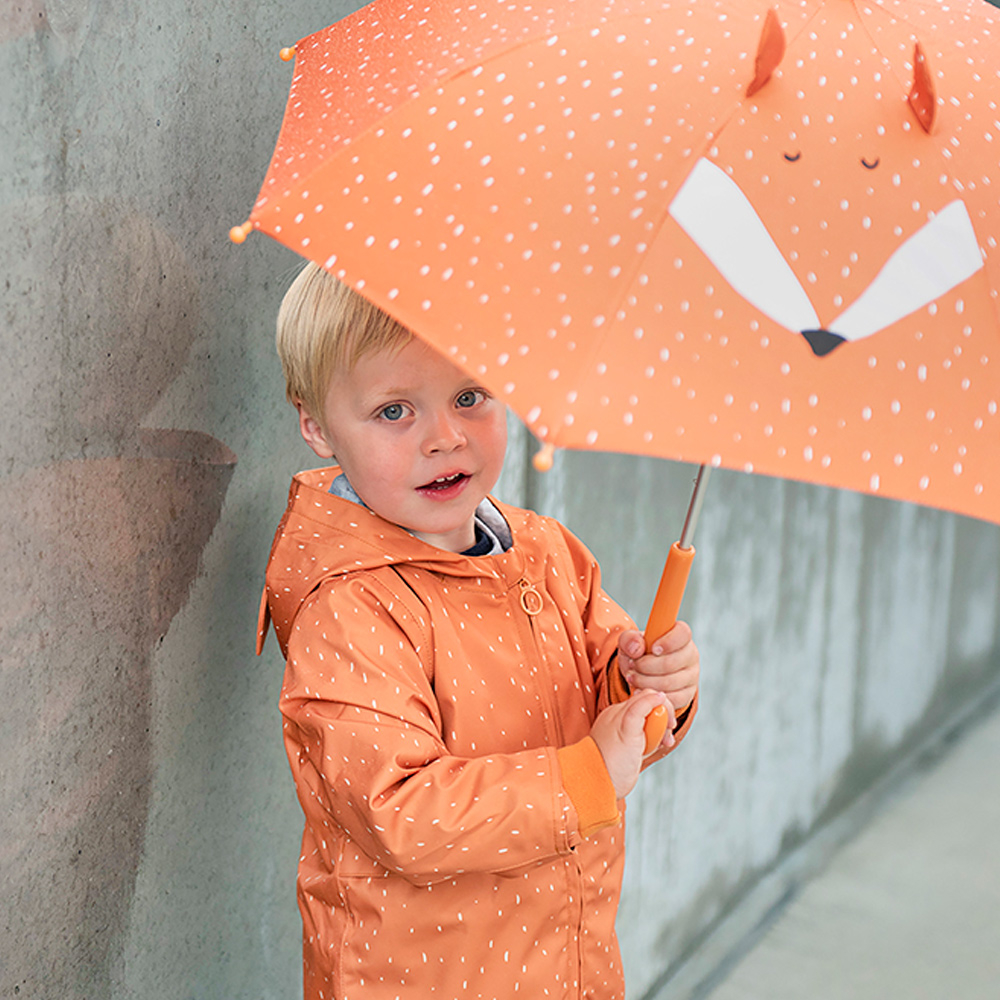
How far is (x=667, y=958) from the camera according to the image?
2.89m

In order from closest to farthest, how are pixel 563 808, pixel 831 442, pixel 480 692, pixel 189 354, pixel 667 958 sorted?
pixel 831 442
pixel 563 808
pixel 480 692
pixel 189 354
pixel 667 958

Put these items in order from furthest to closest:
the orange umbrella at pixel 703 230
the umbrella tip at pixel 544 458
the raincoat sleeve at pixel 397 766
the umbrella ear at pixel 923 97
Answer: the raincoat sleeve at pixel 397 766, the umbrella ear at pixel 923 97, the orange umbrella at pixel 703 230, the umbrella tip at pixel 544 458

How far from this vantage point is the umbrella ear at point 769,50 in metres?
0.96

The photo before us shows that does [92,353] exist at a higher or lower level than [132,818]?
higher

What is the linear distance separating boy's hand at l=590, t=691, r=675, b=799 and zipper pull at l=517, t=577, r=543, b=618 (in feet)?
0.60

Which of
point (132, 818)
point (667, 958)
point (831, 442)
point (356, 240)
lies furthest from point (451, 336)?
point (667, 958)

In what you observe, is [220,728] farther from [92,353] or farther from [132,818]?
[92,353]

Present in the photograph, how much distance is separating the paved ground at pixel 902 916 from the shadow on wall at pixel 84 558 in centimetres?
196

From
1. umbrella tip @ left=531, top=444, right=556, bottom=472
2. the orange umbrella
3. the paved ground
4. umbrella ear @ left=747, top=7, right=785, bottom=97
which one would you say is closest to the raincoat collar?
the orange umbrella

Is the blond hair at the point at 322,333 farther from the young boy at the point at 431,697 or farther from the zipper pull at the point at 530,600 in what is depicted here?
the zipper pull at the point at 530,600

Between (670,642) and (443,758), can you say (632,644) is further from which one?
(443,758)

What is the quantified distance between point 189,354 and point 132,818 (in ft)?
1.98

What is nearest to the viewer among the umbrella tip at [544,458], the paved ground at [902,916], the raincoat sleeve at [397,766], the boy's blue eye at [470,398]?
the umbrella tip at [544,458]

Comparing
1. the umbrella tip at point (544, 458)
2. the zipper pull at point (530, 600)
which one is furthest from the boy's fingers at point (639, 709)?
the umbrella tip at point (544, 458)
